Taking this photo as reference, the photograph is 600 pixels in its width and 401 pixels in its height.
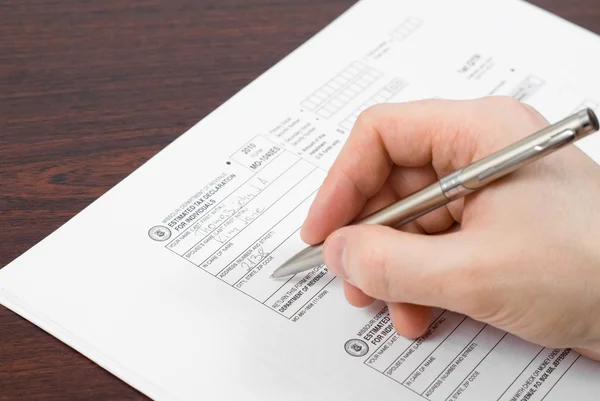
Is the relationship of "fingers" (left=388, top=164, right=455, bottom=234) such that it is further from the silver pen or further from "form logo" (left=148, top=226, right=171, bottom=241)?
"form logo" (left=148, top=226, right=171, bottom=241)

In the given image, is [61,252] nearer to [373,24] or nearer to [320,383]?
[320,383]

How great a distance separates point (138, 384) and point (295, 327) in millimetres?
116

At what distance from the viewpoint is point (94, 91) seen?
77 centimetres

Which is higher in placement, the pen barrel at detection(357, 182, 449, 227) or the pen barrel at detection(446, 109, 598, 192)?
the pen barrel at detection(446, 109, 598, 192)

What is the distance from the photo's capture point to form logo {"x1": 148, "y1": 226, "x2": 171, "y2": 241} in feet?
2.09

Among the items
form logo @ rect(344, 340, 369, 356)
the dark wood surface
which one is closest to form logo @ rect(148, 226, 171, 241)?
the dark wood surface

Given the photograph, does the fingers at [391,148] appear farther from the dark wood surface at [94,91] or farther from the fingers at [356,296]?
the dark wood surface at [94,91]

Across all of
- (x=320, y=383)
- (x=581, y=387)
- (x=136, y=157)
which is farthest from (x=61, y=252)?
(x=581, y=387)

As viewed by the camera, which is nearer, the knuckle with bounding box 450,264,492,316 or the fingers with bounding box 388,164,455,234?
the knuckle with bounding box 450,264,492,316

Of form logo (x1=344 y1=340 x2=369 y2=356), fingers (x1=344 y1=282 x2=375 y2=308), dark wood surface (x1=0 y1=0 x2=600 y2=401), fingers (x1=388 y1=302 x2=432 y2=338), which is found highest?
fingers (x1=388 y1=302 x2=432 y2=338)

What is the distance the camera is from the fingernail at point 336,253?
54 cm

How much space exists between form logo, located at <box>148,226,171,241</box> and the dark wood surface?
0.07 m

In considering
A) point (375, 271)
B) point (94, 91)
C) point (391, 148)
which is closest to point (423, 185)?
point (391, 148)

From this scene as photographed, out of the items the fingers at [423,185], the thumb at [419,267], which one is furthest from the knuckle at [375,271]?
the fingers at [423,185]
